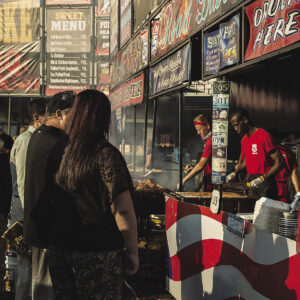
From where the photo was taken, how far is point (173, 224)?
17.0 feet

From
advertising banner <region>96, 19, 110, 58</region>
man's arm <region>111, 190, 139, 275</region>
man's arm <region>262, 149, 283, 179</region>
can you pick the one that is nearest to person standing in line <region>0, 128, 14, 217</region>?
man's arm <region>262, 149, 283, 179</region>

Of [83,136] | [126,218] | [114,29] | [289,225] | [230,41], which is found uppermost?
[114,29]

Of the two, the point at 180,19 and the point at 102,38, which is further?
the point at 102,38

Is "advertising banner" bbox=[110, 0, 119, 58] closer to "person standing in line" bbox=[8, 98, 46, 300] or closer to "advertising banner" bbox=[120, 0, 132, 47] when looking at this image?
"advertising banner" bbox=[120, 0, 132, 47]

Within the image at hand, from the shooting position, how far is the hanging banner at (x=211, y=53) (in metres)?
6.30

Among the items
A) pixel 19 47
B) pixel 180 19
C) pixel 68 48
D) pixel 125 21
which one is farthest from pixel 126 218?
pixel 19 47

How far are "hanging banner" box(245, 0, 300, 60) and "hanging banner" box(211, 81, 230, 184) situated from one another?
613 millimetres

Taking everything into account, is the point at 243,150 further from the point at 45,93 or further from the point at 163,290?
the point at 45,93

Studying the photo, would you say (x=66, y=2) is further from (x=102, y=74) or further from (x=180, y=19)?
(x=180, y=19)

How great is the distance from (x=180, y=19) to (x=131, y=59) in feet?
16.3

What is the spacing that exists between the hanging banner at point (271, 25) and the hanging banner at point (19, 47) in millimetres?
21471

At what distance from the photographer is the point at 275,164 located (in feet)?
20.3

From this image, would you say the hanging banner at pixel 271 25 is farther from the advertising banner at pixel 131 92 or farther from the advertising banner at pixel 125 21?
the advertising banner at pixel 125 21

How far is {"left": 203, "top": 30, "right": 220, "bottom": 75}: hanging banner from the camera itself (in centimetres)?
630
